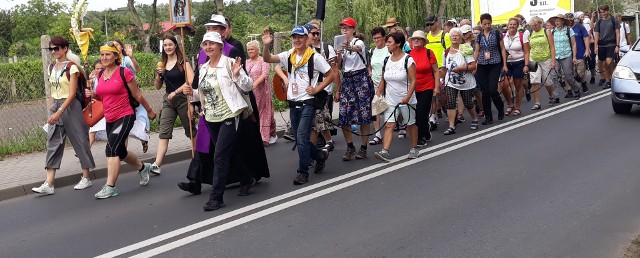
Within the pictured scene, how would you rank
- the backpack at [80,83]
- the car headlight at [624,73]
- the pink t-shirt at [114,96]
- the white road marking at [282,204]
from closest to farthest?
the white road marking at [282,204]
the pink t-shirt at [114,96]
the backpack at [80,83]
the car headlight at [624,73]

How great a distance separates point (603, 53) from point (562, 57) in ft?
9.96

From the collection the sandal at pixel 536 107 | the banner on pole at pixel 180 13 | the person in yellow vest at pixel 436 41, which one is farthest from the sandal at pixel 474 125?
the banner on pole at pixel 180 13

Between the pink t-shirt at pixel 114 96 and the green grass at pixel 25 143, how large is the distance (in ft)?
13.3

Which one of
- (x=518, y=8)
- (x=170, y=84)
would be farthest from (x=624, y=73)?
(x=518, y=8)

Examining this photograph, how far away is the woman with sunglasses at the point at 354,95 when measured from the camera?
10289 millimetres

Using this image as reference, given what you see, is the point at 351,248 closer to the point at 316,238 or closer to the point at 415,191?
the point at 316,238

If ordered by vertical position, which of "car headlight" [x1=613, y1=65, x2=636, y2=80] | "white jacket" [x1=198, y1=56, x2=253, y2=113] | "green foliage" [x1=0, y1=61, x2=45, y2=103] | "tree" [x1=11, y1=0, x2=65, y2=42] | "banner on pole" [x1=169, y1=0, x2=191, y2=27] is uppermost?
"tree" [x1=11, y1=0, x2=65, y2=42]

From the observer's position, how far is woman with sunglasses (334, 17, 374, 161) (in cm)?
1029

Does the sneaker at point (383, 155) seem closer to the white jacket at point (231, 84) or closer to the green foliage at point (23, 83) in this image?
the white jacket at point (231, 84)

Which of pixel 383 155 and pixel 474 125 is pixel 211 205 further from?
pixel 474 125

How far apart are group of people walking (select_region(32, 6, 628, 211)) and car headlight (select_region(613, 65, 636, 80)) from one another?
1.50 meters

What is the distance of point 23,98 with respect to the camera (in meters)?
14.3

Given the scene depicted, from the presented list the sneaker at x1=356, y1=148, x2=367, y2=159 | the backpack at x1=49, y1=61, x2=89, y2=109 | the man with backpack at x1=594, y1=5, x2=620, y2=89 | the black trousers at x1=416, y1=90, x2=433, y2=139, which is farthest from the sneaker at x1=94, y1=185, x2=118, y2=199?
the man with backpack at x1=594, y1=5, x2=620, y2=89

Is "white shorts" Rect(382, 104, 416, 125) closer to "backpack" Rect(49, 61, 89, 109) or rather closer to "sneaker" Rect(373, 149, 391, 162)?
"sneaker" Rect(373, 149, 391, 162)
